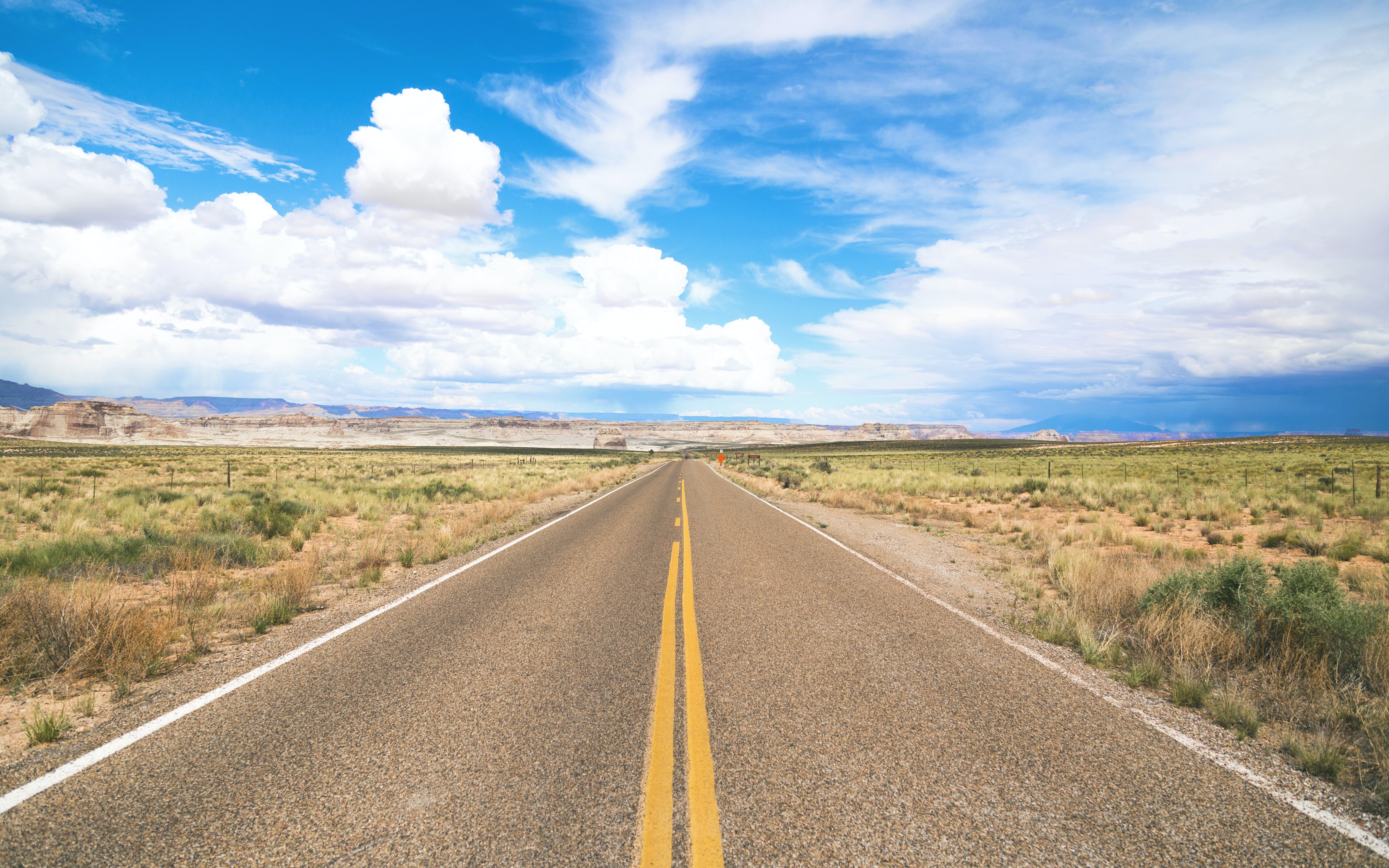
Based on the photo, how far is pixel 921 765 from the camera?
3574 millimetres

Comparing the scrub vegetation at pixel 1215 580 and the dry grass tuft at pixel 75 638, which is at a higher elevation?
the scrub vegetation at pixel 1215 580

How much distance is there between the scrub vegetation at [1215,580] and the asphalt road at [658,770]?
1048 millimetres

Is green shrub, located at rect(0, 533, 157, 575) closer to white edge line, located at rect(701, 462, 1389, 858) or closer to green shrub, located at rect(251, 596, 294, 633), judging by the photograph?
green shrub, located at rect(251, 596, 294, 633)

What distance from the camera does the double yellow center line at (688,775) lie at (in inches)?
109

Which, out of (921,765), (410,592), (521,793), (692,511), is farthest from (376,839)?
(692,511)

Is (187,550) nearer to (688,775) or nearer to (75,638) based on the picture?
(75,638)

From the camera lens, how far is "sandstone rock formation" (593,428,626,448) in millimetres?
180875

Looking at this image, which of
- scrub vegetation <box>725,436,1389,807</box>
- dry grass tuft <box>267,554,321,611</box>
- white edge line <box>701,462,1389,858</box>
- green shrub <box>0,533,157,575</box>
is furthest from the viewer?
green shrub <box>0,533,157,575</box>

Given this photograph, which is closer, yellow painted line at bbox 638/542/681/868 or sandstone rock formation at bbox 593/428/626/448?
yellow painted line at bbox 638/542/681/868

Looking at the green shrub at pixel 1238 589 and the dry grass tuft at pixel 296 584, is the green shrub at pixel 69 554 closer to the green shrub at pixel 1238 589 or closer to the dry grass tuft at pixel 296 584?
the dry grass tuft at pixel 296 584

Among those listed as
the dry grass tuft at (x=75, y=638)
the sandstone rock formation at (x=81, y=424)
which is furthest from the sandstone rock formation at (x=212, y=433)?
the dry grass tuft at (x=75, y=638)

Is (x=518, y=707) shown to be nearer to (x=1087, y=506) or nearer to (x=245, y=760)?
(x=245, y=760)

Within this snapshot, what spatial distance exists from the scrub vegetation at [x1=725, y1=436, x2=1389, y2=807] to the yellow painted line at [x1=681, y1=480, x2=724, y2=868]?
356 centimetres

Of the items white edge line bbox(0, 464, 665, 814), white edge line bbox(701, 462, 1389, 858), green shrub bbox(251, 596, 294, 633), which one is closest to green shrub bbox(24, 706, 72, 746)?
white edge line bbox(0, 464, 665, 814)
